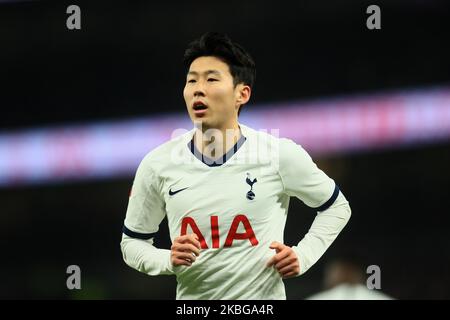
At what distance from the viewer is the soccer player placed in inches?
108

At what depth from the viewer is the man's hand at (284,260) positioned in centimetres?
266

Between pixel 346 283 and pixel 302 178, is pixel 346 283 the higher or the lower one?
the lower one

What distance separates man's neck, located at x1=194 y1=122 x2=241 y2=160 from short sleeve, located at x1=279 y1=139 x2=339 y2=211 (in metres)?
0.18

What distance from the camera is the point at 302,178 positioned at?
9.29 ft

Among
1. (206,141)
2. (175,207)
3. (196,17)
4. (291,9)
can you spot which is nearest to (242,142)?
(206,141)

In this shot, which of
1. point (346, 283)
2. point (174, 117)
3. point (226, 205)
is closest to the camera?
point (226, 205)

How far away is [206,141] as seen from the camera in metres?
2.86

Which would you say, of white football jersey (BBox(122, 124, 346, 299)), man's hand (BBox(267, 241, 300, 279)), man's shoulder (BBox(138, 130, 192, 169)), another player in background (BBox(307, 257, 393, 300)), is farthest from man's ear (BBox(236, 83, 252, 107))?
another player in background (BBox(307, 257, 393, 300))

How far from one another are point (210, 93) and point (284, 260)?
609 mm

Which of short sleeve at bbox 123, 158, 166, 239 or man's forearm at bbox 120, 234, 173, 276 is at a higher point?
short sleeve at bbox 123, 158, 166, 239
